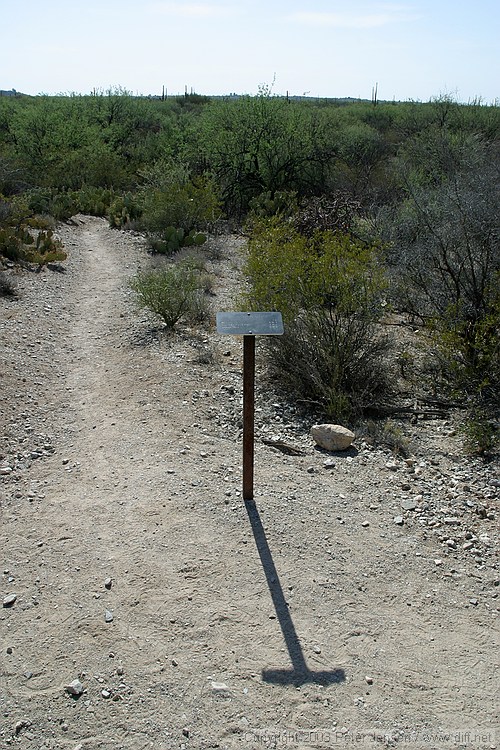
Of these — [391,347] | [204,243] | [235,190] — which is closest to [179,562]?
[391,347]

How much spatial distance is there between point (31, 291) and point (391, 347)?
253 inches

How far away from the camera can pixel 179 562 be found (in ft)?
15.5

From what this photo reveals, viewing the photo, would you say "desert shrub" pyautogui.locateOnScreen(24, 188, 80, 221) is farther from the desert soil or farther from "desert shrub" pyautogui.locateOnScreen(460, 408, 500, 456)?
"desert shrub" pyautogui.locateOnScreen(460, 408, 500, 456)

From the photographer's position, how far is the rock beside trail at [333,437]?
6500mm

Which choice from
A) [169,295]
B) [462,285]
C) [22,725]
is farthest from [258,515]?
[169,295]

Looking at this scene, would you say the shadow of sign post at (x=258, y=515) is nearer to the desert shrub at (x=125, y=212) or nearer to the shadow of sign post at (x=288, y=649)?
the shadow of sign post at (x=288, y=649)

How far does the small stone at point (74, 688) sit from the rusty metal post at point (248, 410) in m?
2.08

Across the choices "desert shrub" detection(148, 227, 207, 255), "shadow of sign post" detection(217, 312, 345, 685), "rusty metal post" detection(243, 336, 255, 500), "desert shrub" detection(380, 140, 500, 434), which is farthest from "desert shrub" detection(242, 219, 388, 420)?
"desert shrub" detection(148, 227, 207, 255)

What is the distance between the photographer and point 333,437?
6516 mm

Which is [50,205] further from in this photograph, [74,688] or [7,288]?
[74,688]

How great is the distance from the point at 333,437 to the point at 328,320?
187cm

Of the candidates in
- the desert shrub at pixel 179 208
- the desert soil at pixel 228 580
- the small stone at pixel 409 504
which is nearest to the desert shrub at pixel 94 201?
the desert shrub at pixel 179 208

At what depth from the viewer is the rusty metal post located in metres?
5.05

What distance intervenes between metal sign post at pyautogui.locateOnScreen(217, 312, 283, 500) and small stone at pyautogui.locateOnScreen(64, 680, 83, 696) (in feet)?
6.83
